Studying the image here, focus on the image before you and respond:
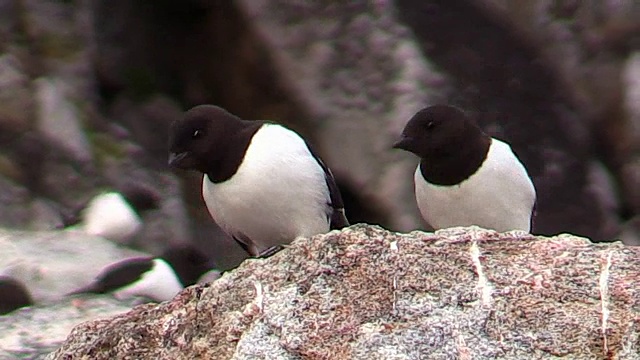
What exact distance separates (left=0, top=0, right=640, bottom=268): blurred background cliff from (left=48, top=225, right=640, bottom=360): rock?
8.34 m

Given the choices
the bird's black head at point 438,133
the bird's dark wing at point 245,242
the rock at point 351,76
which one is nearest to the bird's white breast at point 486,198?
the bird's black head at point 438,133

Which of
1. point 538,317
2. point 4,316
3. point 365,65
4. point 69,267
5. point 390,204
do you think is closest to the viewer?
point 538,317

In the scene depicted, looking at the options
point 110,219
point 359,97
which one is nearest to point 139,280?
point 110,219

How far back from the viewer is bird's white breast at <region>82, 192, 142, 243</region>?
14.3 m

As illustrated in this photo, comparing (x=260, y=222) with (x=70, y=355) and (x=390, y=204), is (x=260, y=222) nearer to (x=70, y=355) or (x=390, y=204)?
(x=70, y=355)

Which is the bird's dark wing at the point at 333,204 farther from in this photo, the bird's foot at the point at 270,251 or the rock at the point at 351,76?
the rock at the point at 351,76

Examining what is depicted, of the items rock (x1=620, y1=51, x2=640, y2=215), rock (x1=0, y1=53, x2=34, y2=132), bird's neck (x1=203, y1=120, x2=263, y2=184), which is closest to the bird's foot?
bird's neck (x1=203, y1=120, x2=263, y2=184)

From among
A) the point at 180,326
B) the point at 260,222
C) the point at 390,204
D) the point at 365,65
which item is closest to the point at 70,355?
the point at 180,326

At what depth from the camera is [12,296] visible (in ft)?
34.6

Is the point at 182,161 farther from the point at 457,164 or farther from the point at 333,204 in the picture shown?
the point at 457,164

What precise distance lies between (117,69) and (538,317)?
40.4 ft

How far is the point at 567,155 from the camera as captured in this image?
15734 millimetres

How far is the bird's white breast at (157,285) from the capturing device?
37.5 ft

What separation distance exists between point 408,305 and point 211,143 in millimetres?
2932
